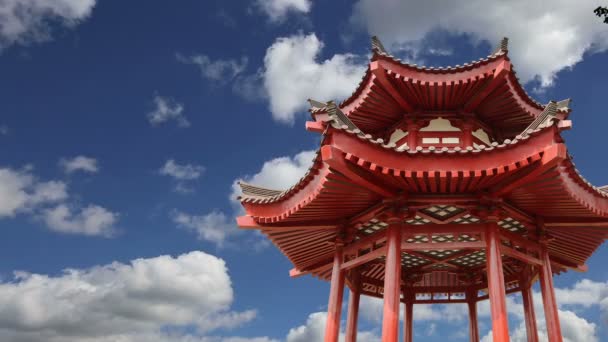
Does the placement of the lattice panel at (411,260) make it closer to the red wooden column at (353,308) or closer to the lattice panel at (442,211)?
the red wooden column at (353,308)

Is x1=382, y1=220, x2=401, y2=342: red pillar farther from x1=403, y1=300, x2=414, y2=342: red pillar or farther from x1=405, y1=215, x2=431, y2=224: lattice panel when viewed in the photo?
x1=403, y1=300, x2=414, y2=342: red pillar

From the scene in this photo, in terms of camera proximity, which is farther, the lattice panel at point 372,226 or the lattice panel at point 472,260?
the lattice panel at point 472,260

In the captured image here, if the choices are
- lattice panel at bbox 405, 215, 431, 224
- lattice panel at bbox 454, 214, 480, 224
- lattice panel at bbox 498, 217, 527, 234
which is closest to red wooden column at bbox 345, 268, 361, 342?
lattice panel at bbox 405, 215, 431, 224

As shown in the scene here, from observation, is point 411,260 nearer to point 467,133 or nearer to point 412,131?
point 412,131

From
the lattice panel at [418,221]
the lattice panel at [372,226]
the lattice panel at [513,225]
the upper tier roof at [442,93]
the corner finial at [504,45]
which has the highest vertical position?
the corner finial at [504,45]

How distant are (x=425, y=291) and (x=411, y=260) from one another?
2.37m

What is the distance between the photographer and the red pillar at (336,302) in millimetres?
12648

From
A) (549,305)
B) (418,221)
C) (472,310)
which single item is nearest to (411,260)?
(472,310)

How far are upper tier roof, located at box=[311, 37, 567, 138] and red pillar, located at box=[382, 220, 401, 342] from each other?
188 inches

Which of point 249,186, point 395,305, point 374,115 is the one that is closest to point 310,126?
point 374,115

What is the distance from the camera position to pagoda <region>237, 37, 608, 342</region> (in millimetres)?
10469

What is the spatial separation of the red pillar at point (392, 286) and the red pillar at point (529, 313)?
6.05m

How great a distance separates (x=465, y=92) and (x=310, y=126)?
4.78 m

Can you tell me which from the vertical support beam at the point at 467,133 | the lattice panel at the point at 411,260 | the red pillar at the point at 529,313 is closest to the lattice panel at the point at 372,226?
the lattice panel at the point at 411,260
